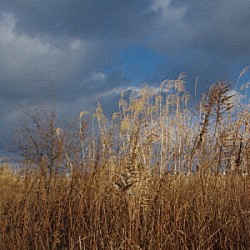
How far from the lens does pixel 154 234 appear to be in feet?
12.3

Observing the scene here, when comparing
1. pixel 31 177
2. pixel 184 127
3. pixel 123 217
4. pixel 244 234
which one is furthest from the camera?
pixel 184 127

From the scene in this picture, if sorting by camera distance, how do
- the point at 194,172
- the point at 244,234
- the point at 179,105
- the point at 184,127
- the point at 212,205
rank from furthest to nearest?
the point at 179,105
the point at 184,127
the point at 194,172
the point at 212,205
the point at 244,234

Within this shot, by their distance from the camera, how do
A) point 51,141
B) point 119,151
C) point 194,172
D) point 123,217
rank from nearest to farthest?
point 123,217, point 194,172, point 119,151, point 51,141

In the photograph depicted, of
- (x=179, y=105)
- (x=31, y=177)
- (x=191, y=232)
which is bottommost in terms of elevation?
(x=191, y=232)

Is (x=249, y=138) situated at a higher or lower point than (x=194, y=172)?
higher

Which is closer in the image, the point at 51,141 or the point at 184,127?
the point at 184,127

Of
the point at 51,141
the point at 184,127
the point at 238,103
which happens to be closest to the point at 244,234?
the point at 238,103

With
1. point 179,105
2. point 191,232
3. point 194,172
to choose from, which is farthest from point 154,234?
point 179,105

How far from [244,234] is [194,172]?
1.16m

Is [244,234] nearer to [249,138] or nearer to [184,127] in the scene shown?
[249,138]

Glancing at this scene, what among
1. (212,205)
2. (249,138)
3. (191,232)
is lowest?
(191,232)

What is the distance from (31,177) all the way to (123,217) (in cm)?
208

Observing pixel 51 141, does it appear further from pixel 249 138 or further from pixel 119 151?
pixel 249 138

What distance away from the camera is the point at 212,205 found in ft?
14.4
